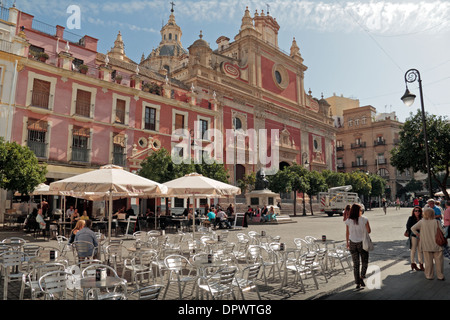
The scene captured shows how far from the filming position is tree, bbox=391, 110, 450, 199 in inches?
488

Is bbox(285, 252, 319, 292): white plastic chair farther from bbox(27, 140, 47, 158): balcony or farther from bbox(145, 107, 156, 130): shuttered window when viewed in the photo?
bbox(145, 107, 156, 130): shuttered window

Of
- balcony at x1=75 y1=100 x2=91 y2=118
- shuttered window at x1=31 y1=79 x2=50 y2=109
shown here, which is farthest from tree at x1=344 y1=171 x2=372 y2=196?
shuttered window at x1=31 y1=79 x2=50 y2=109

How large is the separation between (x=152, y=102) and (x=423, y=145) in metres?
18.4

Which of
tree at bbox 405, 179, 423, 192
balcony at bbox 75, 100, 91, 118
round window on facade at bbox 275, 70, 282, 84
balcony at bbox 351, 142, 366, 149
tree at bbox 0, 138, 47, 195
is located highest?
round window on facade at bbox 275, 70, 282, 84

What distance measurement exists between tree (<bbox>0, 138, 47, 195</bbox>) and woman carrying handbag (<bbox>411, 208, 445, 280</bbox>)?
14552mm

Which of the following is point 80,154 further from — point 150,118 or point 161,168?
point 150,118

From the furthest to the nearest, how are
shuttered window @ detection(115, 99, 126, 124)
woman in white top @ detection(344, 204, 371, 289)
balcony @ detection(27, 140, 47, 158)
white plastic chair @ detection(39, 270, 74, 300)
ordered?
shuttered window @ detection(115, 99, 126, 124)
balcony @ detection(27, 140, 47, 158)
woman in white top @ detection(344, 204, 371, 289)
white plastic chair @ detection(39, 270, 74, 300)

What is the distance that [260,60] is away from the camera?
116 feet

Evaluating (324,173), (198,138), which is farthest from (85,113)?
(324,173)

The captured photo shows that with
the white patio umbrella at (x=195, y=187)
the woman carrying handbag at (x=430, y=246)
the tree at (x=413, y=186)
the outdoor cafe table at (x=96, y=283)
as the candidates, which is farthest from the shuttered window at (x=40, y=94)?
the tree at (x=413, y=186)

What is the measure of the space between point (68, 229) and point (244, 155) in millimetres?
19914

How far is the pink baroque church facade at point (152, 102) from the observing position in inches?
750
